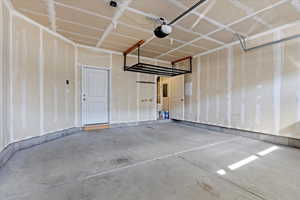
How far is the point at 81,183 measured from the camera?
5.69 ft

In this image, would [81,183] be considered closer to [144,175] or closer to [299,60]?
[144,175]

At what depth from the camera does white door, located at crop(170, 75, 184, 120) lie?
20.1 ft

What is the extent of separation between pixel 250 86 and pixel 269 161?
222cm

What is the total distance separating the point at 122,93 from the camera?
5.41 meters

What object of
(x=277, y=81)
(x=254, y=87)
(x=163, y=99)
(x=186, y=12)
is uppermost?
(x=186, y=12)

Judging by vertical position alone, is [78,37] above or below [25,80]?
above

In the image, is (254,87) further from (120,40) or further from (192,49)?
(120,40)

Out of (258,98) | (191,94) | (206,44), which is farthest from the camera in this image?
(191,94)

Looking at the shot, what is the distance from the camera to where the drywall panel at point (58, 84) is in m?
3.50

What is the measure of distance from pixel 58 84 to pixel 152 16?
308 cm

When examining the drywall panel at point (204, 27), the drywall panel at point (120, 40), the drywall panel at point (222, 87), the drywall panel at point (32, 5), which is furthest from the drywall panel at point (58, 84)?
Answer: the drywall panel at point (222, 87)

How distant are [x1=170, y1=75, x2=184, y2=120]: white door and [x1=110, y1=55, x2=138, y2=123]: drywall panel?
1.90 metres

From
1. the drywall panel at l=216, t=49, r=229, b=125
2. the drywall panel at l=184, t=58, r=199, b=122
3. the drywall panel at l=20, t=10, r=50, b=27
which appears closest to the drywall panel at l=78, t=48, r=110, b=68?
the drywall panel at l=20, t=10, r=50, b=27

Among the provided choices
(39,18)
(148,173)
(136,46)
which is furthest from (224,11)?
(39,18)
